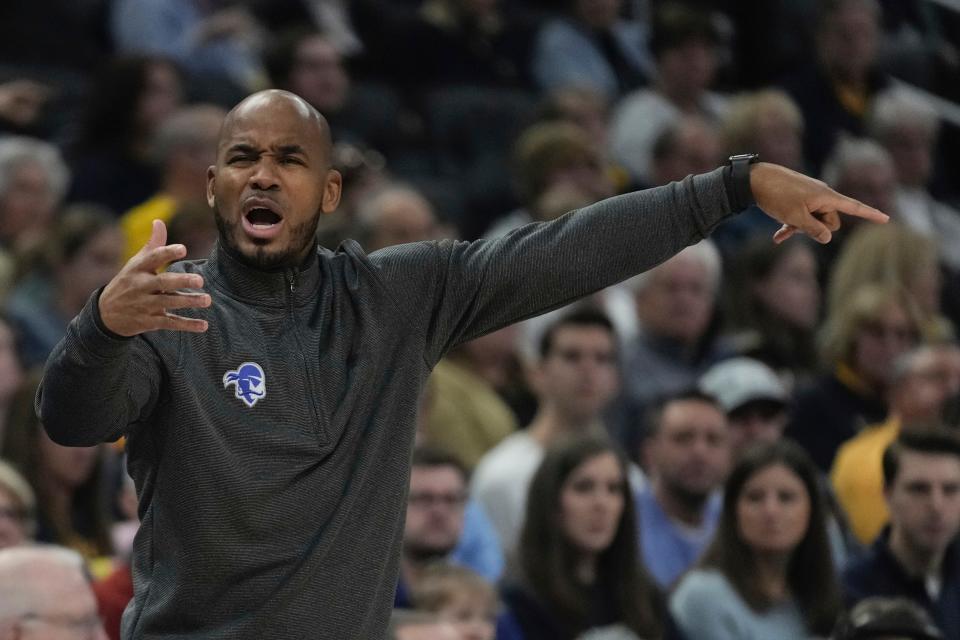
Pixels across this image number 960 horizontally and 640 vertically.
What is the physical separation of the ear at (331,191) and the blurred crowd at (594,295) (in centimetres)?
131

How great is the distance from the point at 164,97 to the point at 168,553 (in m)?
4.40

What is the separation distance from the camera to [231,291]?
2.60 m

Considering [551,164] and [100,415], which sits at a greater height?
[551,164]

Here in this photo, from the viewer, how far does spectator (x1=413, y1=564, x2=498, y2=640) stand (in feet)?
14.3

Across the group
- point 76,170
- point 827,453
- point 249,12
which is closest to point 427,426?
point 827,453

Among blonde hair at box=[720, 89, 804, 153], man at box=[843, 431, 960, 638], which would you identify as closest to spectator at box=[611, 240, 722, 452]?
man at box=[843, 431, 960, 638]

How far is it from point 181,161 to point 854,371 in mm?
2366

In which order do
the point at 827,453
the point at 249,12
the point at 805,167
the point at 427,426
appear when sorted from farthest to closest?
the point at 805,167 < the point at 249,12 < the point at 827,453 < the point at 427,426

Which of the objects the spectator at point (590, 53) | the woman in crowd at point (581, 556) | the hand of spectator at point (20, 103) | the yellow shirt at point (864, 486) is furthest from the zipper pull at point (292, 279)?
the spectator at point (590, 53)

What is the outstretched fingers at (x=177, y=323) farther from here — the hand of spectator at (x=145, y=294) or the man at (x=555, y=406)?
the man at (x=555, y=406)

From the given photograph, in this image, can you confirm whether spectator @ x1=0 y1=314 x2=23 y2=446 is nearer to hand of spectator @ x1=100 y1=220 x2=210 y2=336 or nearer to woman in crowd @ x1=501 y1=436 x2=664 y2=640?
woman in crowd @ x1=501 y1=436 x2=664 y2=640

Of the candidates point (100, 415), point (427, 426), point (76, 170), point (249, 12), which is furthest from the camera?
point (249, 12)

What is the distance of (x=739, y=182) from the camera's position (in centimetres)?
264

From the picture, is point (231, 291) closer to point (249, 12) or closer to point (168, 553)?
point (168, 553)
